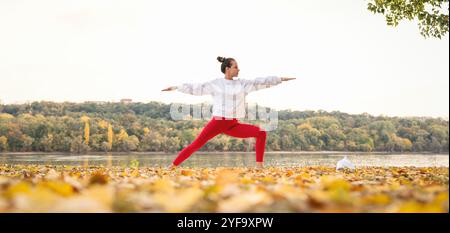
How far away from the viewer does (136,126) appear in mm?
76125

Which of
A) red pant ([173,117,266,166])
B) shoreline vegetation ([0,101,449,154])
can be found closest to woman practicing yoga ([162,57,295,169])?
red pant ([173,117,266,166])

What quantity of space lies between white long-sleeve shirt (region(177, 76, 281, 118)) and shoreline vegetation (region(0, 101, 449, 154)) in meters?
64.0

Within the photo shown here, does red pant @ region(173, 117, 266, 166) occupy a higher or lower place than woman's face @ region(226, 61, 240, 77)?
lower

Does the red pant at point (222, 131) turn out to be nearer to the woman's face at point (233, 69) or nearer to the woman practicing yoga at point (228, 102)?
the woman practicing yoga at point (228, 102)

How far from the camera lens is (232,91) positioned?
7.53 metres

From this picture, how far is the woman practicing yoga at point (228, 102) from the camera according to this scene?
7461 mm

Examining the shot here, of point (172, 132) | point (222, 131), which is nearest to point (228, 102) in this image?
point (222, 131)

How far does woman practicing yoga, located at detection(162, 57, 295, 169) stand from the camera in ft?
24.5

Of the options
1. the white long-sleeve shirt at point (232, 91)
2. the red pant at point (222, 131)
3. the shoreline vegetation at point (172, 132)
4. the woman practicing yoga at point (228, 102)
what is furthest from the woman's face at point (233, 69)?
the shoreline vegetation at point (172, 132)

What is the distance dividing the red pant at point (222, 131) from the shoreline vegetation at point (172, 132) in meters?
63.8

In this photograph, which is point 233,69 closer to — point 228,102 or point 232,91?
point 232,91

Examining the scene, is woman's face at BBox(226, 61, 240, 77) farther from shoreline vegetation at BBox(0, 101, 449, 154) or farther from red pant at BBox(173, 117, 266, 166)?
shoreline vegetation at BBox(0, 101, 449, 154)

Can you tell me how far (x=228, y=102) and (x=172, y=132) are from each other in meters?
68.7
